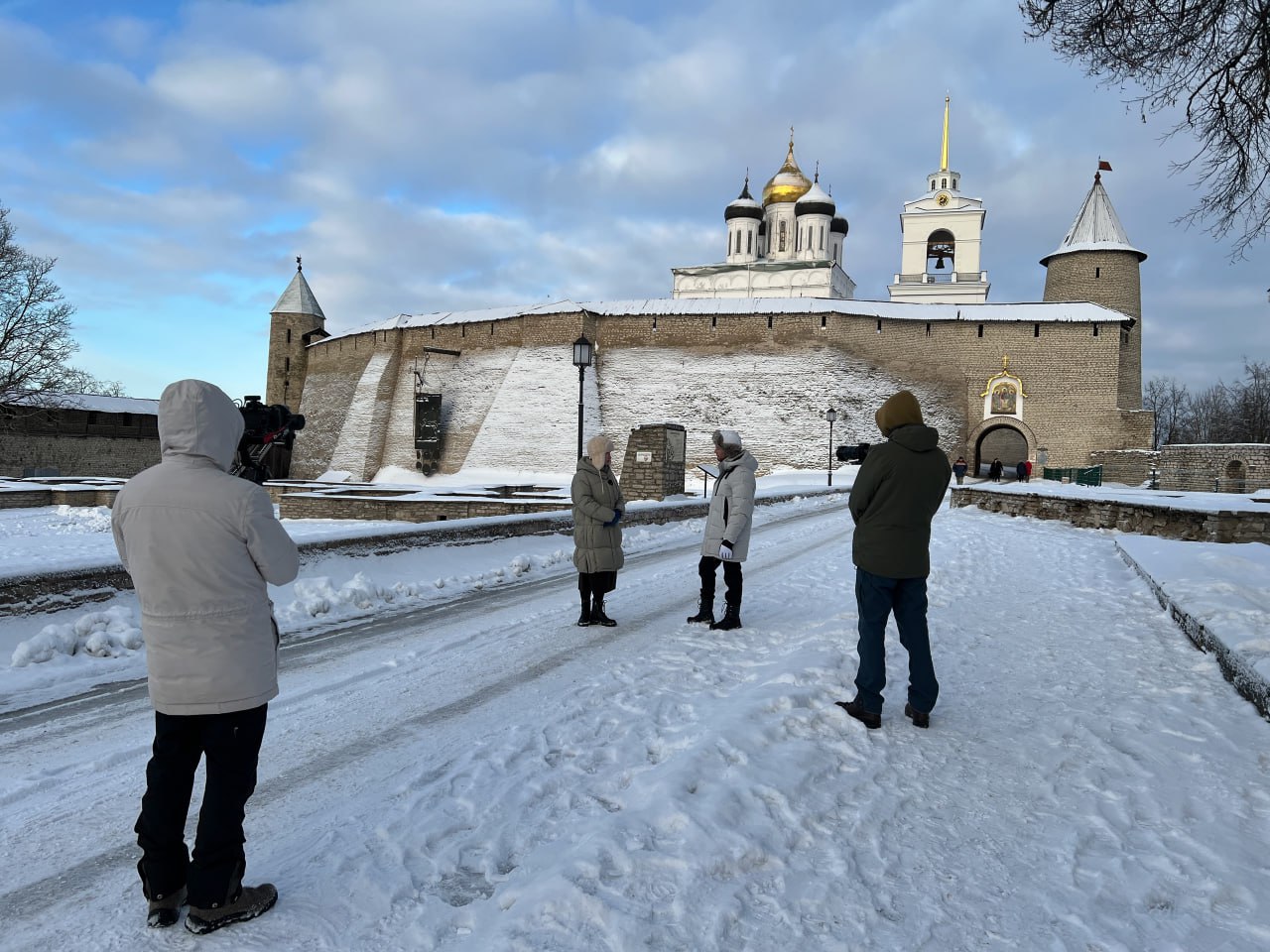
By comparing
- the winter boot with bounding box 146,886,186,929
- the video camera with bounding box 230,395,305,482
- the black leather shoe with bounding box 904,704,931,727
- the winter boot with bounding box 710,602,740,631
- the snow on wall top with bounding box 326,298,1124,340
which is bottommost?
the winter boot with bounding box 146,886,186,929

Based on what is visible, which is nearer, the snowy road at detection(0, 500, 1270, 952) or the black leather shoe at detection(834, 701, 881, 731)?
the snowy road at detection(0, 500, 1270, 952)

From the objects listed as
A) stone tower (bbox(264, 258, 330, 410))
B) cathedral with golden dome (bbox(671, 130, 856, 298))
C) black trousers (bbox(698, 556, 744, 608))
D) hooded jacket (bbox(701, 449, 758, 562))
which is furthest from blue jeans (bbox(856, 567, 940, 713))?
cathedral with golden dome (bbox(671, 130, 856, 298))

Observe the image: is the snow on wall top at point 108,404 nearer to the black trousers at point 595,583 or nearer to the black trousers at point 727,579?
the black trousers at point 595,583

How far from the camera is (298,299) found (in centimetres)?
4922

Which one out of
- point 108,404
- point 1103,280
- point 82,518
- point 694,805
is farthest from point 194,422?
point 108,404

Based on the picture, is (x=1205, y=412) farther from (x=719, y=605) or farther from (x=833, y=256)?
(x=719, y=605)

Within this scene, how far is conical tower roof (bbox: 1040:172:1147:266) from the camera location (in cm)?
3912

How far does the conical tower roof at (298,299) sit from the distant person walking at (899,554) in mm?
50230

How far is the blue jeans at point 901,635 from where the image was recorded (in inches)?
154

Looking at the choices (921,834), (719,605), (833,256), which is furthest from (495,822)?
(833,256)

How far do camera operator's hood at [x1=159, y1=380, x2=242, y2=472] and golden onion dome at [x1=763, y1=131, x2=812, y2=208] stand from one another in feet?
203

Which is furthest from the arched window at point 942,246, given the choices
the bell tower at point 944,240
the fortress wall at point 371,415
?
the fortress wall at point 371,415

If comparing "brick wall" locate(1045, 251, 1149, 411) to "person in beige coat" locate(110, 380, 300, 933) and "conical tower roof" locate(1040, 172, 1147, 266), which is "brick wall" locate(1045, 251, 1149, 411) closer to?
"conical tower roof" locate(1040, 172, 1147, 266)

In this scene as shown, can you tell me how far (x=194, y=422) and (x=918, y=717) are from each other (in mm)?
Result: 3270
